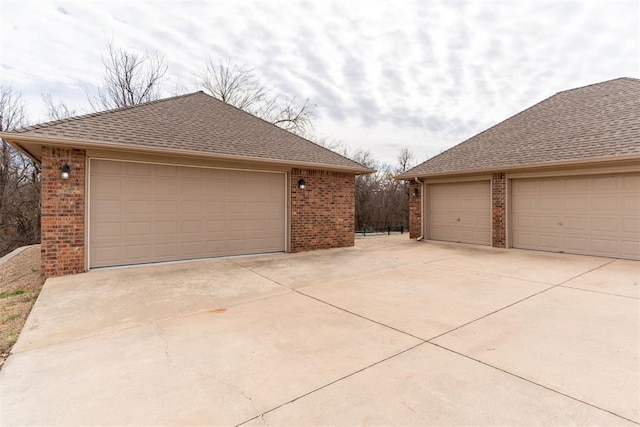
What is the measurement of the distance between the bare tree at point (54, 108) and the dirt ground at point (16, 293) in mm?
11397

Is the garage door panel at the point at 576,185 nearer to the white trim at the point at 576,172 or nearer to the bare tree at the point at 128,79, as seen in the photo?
the white trim at the point at 576,172

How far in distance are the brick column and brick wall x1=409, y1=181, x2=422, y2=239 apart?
2.72m

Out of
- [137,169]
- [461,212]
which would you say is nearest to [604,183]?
[461,212]

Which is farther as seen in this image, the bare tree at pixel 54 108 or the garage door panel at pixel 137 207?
the bare tree at pixel 54 108

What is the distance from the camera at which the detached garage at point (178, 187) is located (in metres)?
6.35

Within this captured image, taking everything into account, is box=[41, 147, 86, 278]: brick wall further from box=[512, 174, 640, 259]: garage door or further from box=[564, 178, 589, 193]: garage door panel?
box=[564, 178, 589, 193]: garage door panel

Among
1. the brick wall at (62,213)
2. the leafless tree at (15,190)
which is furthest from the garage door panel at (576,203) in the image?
the leafless tree at (15,190)

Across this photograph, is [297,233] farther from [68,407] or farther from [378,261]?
[68,407]

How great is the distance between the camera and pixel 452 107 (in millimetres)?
14414

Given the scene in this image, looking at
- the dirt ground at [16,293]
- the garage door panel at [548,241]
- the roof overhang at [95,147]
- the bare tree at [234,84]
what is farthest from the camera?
the bare tree at [234,84]

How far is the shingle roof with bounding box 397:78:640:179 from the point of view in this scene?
8289mm

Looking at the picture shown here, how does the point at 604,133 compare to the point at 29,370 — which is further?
the point at 604,133

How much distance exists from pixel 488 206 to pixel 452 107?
6.01m

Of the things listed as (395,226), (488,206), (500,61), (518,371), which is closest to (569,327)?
(518,371)
